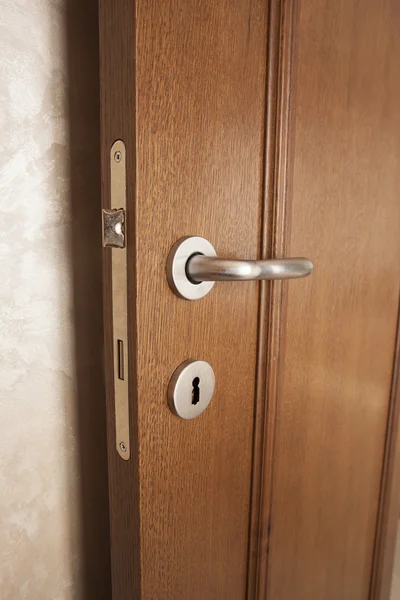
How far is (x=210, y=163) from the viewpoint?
0.35 metres

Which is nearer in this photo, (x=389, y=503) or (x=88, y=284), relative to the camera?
(x=88, y=284)

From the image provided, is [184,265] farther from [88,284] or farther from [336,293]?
[336,293]

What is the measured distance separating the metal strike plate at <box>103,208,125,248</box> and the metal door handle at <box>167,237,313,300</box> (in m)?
0.04

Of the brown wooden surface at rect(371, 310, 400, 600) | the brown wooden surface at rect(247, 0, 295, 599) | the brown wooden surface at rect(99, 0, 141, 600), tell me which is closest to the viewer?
the brown wooden surface at rect(99, 0, 141, 600)

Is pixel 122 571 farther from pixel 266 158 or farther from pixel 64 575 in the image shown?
pixel 266 158

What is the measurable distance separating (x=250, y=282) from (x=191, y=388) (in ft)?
0.39

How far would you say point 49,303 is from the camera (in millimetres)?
434

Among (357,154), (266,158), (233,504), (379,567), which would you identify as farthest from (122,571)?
(379,567)

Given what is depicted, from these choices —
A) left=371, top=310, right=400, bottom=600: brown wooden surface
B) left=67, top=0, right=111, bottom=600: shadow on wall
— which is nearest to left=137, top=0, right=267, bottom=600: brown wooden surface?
left=67, top=0, right=111, bottom=600: shadow on wall

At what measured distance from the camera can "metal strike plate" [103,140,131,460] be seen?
315 mm

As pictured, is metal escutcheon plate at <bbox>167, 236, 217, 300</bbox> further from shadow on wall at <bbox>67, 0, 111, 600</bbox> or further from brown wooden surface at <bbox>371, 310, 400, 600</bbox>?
brown wooden surface at <bbox>371, 310, 400, 600</bbox>

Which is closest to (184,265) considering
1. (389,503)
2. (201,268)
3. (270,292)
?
(201,268)

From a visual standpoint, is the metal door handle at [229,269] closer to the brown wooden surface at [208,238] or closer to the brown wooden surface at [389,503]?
the brown wooden surface at [208,238]

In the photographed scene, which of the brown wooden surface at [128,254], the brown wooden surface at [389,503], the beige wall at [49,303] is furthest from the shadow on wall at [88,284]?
the brown wooden surface at [389,503]
